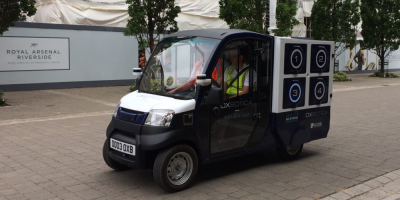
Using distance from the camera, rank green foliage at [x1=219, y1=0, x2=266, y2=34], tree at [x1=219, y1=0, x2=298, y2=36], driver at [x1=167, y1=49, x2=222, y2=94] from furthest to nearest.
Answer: green foliage at [x1=219, y1=0, x2=266, y2=34], tree at [x1=219, y1=0, x2=298, y2=36], driver at [x1=167, y1=49, x2=222, y2=94]

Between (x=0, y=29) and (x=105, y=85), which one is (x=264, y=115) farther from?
(x=105, y=85)

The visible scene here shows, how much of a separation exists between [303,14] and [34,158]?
26.4 metres

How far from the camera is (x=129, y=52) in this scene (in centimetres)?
1933

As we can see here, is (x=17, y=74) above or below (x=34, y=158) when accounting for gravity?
above

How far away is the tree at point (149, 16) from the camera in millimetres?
15750

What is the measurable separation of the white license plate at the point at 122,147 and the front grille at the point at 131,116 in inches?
11.4

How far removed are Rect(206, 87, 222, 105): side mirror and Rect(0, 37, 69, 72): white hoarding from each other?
1328 cm

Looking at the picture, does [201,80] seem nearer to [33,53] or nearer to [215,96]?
[215,96]

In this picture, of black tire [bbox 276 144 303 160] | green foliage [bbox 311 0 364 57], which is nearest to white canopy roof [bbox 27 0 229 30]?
green foliage [bbox 311 0 364 57]

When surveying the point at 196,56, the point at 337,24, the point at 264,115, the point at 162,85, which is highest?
the point at 337,24

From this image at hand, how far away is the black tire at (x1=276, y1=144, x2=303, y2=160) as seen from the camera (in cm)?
642

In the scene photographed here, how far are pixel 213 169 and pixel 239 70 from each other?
1.50 metres

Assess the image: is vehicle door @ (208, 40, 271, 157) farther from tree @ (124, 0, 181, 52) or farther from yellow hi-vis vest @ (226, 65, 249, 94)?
tree @ (124, 0, 181, 52)

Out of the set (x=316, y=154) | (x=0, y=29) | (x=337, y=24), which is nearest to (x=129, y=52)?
(x=0, y=29)
